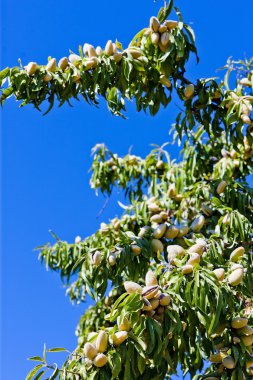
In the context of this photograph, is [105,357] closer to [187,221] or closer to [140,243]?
[140,243]

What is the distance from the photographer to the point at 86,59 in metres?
3.05

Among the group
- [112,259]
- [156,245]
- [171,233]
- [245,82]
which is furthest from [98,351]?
[245,82]

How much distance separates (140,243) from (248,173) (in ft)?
3.77

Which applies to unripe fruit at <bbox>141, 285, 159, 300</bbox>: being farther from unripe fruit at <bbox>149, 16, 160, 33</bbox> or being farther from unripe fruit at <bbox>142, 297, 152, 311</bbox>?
unripe fruit at <bbox>149, 16, 160, 33</bbox>

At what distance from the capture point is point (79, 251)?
3.76 metres

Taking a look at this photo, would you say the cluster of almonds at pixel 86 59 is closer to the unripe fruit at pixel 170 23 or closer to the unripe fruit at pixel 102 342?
the unripe fruit at pixel 170 23

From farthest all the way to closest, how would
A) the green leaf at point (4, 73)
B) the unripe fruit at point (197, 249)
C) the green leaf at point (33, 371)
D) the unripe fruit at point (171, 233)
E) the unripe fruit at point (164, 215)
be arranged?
the unripe fruit at point (164, 215) → the unripe fruit at point (171, 233) → the green leaf at point (4, 73) → the unripe fruit at point (197, 249) → the green leaf at point (33, 371)

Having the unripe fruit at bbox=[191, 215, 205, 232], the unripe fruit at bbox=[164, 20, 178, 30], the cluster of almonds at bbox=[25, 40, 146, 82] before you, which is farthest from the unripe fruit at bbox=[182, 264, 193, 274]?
the unripe fruit at bbox=[164, 20, 178, 30]

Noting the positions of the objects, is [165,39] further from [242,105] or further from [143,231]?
[143,231]

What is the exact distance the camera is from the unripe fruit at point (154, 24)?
3.11m

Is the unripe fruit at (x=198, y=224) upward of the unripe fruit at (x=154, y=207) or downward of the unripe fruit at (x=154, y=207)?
downward

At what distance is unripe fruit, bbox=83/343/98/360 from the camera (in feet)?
7.40

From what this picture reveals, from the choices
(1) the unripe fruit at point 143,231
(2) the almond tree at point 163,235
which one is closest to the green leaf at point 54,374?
(2) the almond tree at point 163,235

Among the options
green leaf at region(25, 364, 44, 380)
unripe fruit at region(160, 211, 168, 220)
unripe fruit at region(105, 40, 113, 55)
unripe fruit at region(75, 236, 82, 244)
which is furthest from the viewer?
unripe fruit at region(75, 236, 82, 244)
